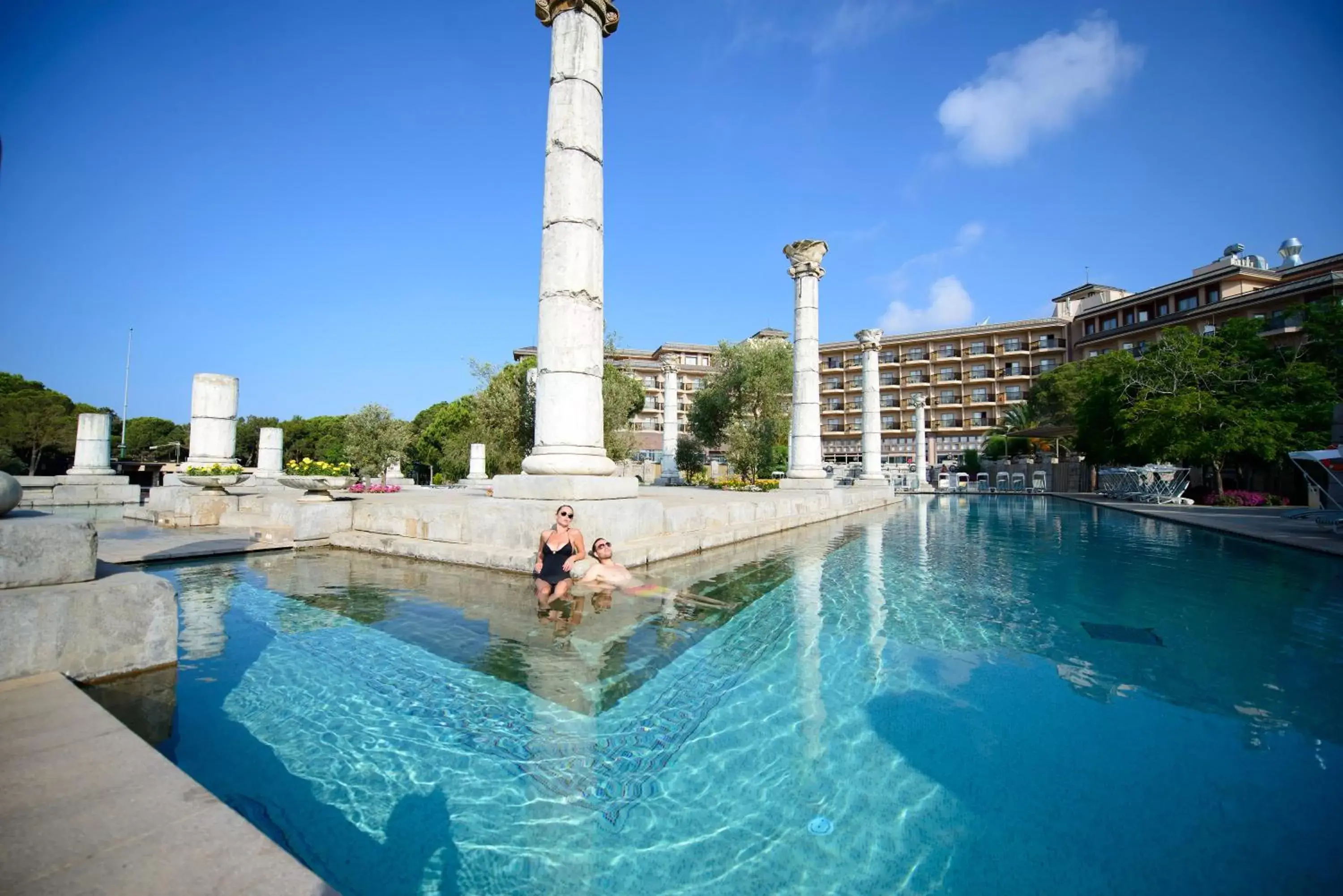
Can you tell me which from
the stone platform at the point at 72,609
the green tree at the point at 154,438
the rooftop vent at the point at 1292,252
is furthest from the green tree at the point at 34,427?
the rooftop vent at the point at 1292,252

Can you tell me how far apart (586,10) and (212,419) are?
40.5 ft

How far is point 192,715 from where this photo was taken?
299 centimetres

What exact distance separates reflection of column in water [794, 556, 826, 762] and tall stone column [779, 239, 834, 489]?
33.8 feet

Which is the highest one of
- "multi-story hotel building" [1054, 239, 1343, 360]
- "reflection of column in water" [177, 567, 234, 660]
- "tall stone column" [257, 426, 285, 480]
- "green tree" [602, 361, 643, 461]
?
"multi-story hotel building" [1054, 239, 1343, 360]

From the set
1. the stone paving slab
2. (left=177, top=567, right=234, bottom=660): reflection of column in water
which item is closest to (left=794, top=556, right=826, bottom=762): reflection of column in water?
(left=177, top=567, right=234, bottom=660): reflection of column in water

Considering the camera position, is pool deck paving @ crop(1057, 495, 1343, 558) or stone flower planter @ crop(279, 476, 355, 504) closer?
stone flower planter @ crop(279, 476, 355, 504)

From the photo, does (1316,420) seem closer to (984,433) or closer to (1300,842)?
(1300,842)

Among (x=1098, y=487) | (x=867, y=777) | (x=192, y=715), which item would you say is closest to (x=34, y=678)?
(x=192, y=715)

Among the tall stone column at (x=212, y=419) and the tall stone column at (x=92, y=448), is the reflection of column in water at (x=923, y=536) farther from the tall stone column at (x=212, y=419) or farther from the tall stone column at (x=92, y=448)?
the tall stone column at (x=92, y=448)

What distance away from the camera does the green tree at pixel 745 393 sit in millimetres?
31422

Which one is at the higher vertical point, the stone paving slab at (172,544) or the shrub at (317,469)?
the shrub at (317,469)

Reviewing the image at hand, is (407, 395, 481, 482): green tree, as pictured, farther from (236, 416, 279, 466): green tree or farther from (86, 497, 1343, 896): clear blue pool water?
(86, 497, 1343, 896): clear blue pool water

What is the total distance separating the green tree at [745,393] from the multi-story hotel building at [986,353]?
252 centimetres

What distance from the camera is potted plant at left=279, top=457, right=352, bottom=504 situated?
31.0 ft
